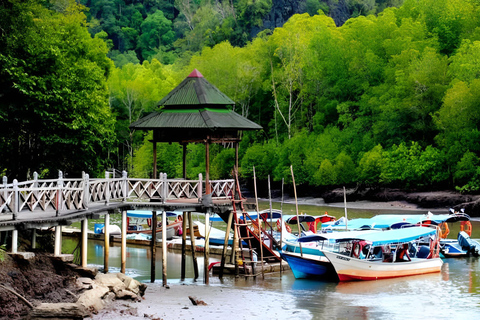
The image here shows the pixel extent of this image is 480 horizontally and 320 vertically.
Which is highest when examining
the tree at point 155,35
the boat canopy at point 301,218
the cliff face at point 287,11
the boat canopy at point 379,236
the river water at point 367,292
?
the tree at point 155,35

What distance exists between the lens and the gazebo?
2767 cm

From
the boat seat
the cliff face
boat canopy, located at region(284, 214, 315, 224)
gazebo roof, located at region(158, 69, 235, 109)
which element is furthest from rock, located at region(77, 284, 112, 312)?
the cliff face

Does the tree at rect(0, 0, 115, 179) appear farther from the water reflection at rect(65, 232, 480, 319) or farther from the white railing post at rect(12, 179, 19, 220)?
the white railing post at rect(12, 179, 19, 220)

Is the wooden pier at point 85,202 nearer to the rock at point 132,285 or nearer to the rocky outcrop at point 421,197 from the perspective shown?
the rock at point 132,285

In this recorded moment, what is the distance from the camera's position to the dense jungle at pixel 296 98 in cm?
3769

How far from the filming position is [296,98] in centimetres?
8700

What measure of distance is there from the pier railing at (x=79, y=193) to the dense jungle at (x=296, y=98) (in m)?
11.4

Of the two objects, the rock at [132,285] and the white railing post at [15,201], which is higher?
the white railing post at [15,201]

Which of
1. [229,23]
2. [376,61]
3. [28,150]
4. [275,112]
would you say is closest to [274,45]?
[275,112]

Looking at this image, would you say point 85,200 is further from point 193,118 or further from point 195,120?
point 193,118

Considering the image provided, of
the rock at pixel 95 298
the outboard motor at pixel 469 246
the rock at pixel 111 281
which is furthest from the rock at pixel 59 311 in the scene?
the outboard motor at pixel 469 246

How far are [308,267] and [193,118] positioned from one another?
7579 mm

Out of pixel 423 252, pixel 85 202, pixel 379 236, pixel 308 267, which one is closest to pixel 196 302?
pixel 85 202

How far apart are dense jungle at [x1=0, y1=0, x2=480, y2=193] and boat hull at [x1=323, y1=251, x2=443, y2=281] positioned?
1633 cm
